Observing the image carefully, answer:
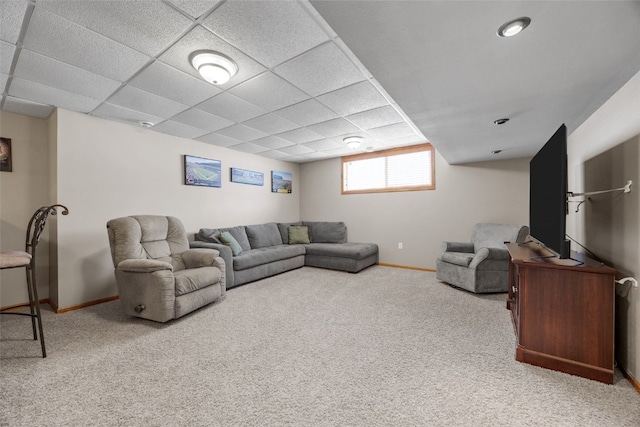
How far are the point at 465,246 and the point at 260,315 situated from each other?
3.35 meters

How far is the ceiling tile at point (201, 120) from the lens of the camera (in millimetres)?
3250

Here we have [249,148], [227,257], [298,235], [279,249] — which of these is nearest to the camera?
[227,257]

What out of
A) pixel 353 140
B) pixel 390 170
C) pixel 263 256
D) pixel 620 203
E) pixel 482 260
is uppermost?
pixel 353 140

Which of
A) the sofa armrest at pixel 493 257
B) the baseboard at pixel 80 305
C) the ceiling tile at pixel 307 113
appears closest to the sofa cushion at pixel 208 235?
the baseboard at pixel 80 305

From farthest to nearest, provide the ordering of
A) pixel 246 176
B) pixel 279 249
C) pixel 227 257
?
1. pixel 246 176
2. pixel 279 249
3. pixel 227 257

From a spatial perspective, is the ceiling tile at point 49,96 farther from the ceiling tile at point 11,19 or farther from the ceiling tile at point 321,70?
the ceiling tile at point 321,70

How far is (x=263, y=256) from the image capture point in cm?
431

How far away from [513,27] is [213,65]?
2.01 metres

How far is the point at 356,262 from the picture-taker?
464 centimetres

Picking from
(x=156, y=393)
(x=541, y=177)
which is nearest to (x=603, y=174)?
(x=541, y=177)

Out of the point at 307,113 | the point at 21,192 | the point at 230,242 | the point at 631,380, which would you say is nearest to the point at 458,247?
the point at 631,380

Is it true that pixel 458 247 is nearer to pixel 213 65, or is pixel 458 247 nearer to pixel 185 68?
pixel 213 65

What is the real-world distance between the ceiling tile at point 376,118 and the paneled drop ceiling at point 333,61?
0.11 ft

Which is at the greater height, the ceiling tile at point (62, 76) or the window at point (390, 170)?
the ceiling tile at point (62, 76)
